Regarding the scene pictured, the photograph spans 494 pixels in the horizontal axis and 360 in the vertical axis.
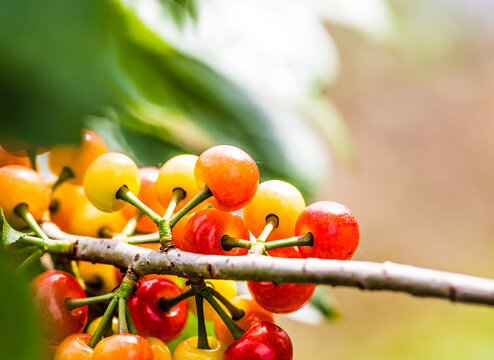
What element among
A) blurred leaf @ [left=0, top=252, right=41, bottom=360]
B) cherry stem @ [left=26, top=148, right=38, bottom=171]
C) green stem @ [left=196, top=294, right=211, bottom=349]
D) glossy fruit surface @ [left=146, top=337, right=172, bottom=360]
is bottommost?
blurred leaf @ [left=0, top=252, right=41, bottom=360]

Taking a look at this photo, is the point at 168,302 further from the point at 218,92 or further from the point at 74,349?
the point at 218,92

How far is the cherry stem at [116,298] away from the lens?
1.21ft

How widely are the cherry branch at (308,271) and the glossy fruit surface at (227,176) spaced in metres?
0.06

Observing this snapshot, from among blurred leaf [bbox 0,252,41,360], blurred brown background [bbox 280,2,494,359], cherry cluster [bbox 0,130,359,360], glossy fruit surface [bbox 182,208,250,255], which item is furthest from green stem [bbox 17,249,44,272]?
blurred brown background [bbox 280,2,494,359]

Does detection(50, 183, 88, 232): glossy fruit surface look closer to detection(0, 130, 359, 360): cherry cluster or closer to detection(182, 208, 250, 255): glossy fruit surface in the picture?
detection(0, 130, 359, 360): cherry cluster

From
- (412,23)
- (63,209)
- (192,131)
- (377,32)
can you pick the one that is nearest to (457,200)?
(412,23)

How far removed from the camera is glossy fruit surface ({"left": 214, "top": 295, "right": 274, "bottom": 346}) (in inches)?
16.9

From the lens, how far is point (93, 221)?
501 millimetres

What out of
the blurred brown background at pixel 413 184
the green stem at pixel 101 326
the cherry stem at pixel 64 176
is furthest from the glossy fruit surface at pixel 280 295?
the blurred brown background at pixel 413 184

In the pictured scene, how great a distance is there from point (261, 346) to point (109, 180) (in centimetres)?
17

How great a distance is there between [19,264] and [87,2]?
26 cm

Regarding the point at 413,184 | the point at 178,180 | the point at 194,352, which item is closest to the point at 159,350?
the point at 194,352

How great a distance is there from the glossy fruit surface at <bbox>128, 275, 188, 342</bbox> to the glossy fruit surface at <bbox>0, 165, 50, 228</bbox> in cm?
11

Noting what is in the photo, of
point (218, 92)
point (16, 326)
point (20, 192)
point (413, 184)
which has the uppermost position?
point (413, 184)
